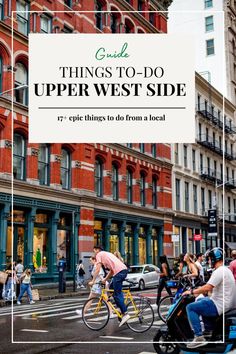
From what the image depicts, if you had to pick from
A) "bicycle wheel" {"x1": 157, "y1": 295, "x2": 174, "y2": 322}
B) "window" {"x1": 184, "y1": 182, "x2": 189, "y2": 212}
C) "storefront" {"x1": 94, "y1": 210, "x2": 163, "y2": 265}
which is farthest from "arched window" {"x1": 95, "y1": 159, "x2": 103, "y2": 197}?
"bicycle wheel" {"x1": 157, "y1": 295, "x2": 174, "y2": 322}

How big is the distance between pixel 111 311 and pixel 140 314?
640 millimetres

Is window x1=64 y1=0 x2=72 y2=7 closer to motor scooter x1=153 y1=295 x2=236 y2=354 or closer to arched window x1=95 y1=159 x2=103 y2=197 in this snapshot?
arched window x1=95 y1=159 x2=103 y2=197

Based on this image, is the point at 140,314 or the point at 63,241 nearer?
the point at 140,314

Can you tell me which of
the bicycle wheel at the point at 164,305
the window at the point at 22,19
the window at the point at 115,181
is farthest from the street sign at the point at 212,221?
the bicycle wheel at the point at 164,305

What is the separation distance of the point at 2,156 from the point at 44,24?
7.25 meters

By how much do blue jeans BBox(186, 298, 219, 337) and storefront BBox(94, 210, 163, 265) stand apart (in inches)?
329

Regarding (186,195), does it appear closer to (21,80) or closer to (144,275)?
(144,275)

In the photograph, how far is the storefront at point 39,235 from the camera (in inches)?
944

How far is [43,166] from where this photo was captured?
86.8ft

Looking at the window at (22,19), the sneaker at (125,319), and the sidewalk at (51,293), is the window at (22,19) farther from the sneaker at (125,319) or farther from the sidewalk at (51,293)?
the sneaker at (125,319)

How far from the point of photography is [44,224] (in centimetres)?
2661

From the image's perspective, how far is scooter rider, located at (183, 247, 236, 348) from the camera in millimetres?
6020

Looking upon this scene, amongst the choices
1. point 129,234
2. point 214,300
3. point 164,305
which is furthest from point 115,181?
point 214,300

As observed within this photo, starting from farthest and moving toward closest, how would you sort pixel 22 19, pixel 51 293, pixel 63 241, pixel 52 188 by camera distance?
pixel 63 241, pixel 52 188, pixel 22 19, pixel 51 293
